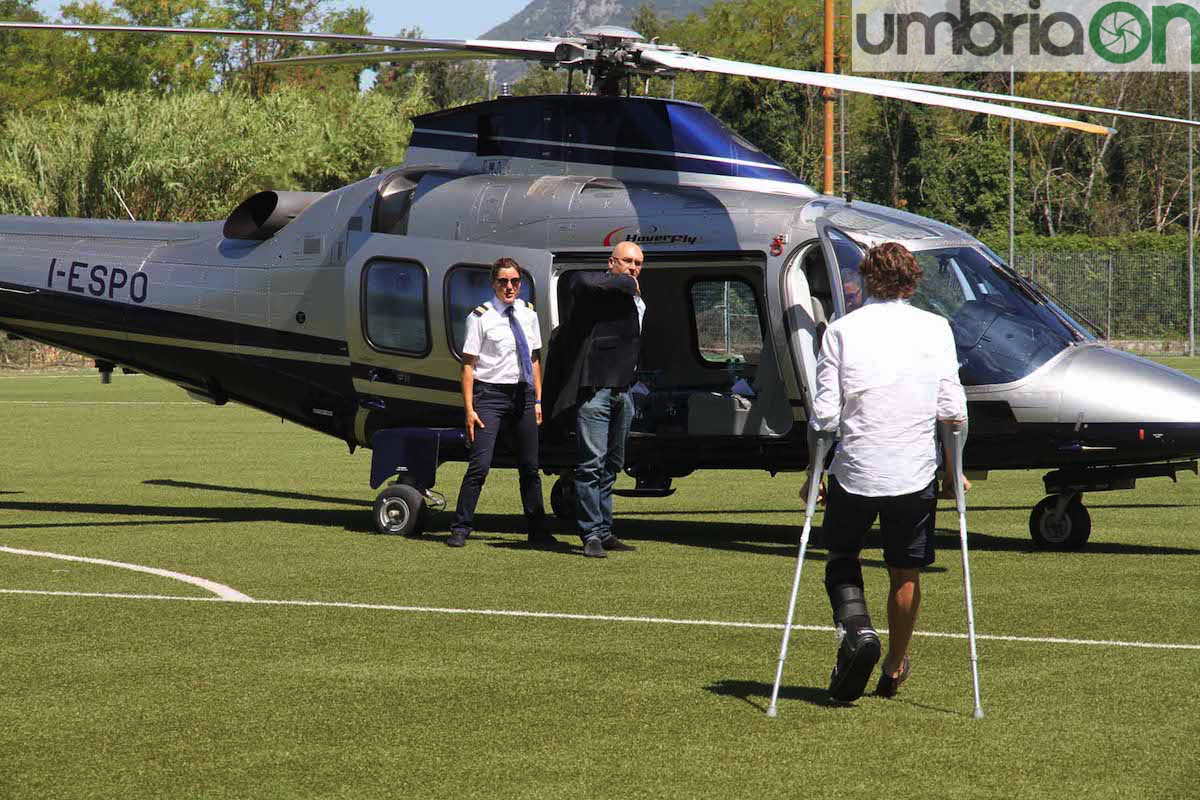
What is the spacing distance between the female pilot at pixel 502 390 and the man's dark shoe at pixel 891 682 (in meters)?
5.05

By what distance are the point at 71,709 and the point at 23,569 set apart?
13.4 feet

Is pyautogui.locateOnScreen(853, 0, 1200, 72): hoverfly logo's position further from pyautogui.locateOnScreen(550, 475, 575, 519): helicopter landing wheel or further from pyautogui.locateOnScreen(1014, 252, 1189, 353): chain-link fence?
pyautogui.locateOnScreen(550, 475, 575, 519): helicopter landing wheel

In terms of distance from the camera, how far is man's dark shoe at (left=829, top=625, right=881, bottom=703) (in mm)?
6332

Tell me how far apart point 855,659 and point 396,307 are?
269 inches

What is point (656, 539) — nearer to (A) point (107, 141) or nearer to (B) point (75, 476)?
(B) point (75, 476)

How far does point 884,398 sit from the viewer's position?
6410mm

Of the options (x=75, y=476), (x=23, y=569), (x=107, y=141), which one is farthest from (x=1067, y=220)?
(x=23, y=569)

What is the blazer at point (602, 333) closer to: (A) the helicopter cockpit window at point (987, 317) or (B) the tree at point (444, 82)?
(A) the helicopter cockpit window at point (987, 317)

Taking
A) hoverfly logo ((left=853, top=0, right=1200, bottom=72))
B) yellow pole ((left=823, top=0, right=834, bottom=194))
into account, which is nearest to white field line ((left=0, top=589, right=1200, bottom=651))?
yellow pole ((left=823, top=0, right=834, bottom=194))

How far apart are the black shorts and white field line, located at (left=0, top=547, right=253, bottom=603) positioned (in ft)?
13.0

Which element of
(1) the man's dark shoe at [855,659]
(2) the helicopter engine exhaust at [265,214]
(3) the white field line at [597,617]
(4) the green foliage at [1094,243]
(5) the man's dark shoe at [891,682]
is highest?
(4) the green foliage at [1094,243]

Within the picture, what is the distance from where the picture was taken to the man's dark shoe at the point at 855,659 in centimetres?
633

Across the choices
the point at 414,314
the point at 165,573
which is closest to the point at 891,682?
the point at 165,573

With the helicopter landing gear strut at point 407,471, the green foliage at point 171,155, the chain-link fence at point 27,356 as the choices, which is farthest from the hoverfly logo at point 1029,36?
Result: the helicopter landing gear strut at point 407,471
